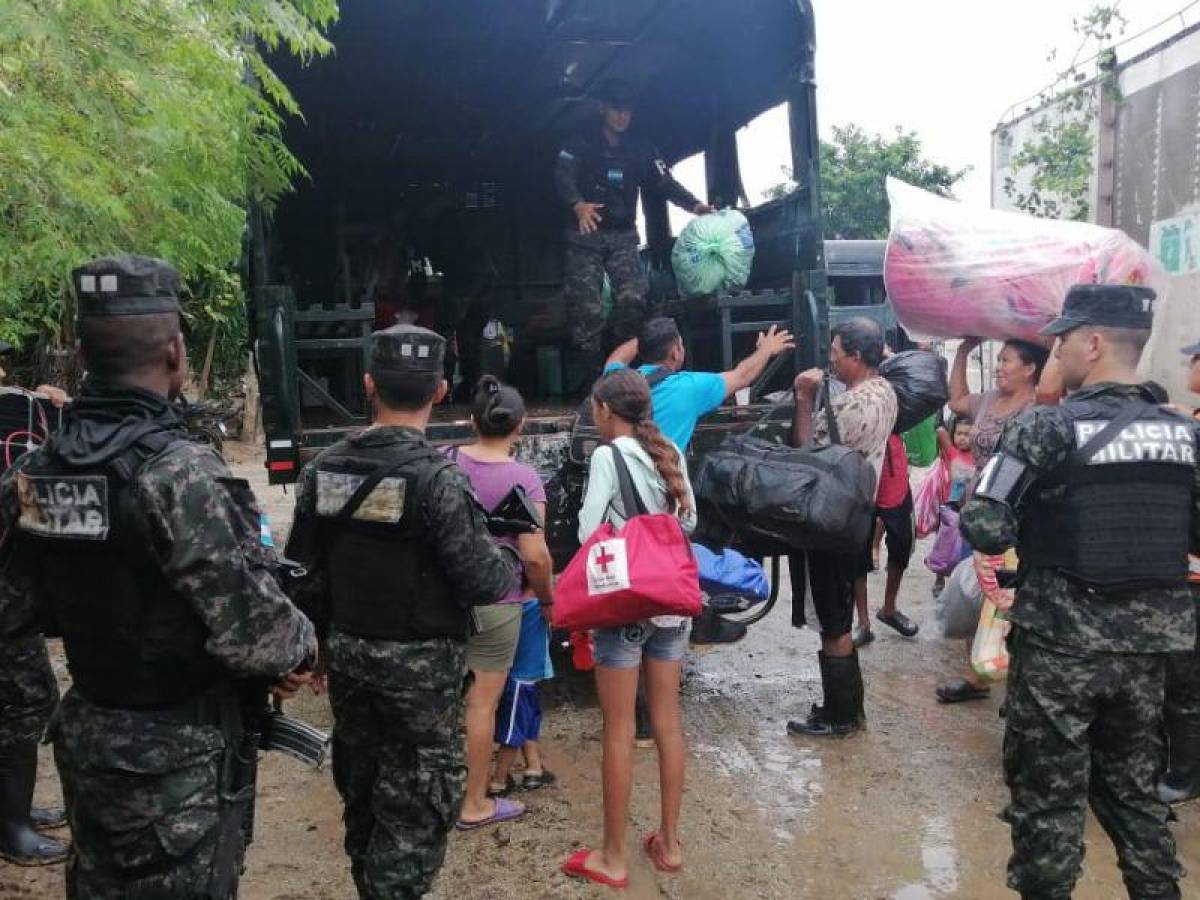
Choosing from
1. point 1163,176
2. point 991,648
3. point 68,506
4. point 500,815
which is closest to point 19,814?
point 500,815

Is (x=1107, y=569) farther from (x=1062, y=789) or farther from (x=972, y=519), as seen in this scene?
(x=1062, y=789)

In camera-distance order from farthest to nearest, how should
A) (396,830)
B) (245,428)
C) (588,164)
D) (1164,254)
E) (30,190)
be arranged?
(245,428) < (1164,254) < (588,164) < (30,190) < (396,830)

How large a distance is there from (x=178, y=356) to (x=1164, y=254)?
27.7 ft

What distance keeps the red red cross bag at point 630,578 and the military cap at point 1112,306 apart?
3.89 ft

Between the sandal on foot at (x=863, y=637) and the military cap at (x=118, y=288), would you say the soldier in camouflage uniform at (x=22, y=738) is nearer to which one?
the military cap at (x=118, y=288)

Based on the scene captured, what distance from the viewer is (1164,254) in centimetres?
811

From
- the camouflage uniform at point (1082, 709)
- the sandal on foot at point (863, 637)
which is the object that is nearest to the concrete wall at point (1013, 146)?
the sandal on foot at point (863, 637)

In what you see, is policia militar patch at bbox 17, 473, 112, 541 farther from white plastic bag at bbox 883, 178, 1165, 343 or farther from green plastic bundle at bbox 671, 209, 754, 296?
green plastic bundle at bbox 671, 209, 754, 296

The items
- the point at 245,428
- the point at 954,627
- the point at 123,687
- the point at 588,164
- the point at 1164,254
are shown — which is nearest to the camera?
the point at 123,687

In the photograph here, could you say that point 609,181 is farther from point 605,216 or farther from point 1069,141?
point 1069,141

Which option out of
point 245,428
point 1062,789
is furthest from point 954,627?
point 245,428

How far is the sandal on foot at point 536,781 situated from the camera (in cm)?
350

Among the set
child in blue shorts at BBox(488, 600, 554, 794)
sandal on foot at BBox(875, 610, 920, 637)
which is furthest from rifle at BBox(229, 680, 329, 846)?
sandal on foot at BBox(875, 610, 920, 637)

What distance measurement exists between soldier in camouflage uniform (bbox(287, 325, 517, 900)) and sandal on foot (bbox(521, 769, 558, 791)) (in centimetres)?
119
